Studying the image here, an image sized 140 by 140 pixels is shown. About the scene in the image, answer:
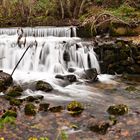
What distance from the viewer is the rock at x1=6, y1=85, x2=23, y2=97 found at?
10320 millimetres

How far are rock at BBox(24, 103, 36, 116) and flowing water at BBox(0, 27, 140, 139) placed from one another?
1091mm

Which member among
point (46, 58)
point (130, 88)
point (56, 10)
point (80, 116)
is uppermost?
point (56, 10)

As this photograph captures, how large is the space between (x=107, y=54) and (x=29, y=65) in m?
3.19

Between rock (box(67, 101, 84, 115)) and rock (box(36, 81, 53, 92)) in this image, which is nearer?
rock (box(67, 101, 84, 115))

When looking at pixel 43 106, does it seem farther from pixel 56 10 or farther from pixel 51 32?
pixel 56 10

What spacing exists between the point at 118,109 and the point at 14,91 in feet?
11.1

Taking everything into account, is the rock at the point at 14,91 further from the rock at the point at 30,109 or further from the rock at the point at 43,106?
the rock at the point at 30,109

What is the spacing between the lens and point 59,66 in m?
13.6

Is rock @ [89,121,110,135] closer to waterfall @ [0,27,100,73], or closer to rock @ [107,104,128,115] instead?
rock @ [107,104,128,115]

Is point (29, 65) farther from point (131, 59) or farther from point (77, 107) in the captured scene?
point (77, 107)

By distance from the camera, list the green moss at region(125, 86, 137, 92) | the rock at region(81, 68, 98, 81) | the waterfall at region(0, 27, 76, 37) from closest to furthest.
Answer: the green moss at region(125, 86, 137, 92)
the rock at region(81, 68, 98, 81)
the waterfall at region(0, 27, 76, 37)

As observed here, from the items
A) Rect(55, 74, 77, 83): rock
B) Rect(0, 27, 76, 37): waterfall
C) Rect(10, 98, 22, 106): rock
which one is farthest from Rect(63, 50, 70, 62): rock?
Rect(10, 98, 22, 106): rock

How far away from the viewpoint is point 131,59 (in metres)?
13.2

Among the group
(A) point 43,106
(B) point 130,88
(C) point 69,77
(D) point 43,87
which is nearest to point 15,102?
(A) point 43,106
